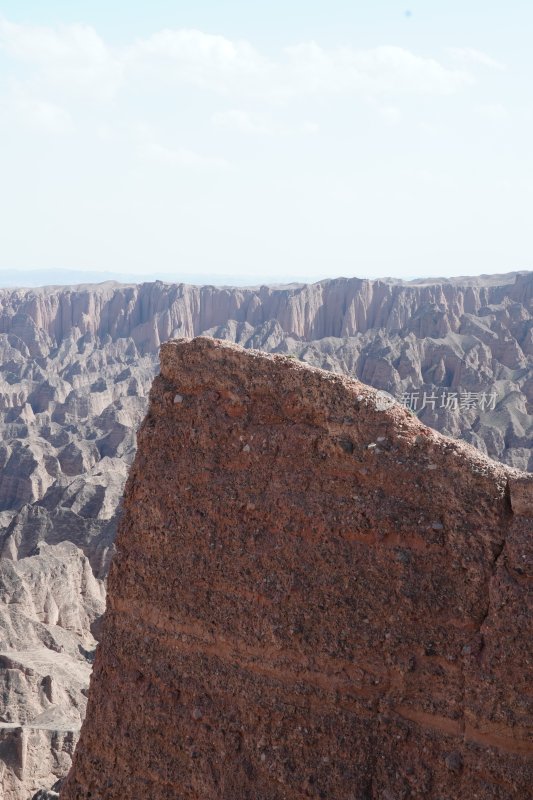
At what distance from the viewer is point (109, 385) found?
69750 mm

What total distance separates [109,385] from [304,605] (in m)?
64.9

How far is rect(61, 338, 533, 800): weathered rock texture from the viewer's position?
19.7 ft

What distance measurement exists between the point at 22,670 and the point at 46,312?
87560mm

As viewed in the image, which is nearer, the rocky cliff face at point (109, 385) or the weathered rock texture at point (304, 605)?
the weathered rock texture at point (304, 605)

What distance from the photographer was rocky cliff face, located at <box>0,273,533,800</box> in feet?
68.3

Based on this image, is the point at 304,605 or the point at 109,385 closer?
the point at 304,605

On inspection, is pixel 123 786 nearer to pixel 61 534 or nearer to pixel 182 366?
pixel 182 366

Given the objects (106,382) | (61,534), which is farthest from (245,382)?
(106,382)

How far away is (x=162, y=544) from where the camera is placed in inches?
297

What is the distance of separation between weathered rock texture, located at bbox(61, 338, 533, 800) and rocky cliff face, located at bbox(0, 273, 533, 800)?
31.5ft

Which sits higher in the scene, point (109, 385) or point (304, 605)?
point (304, 605)

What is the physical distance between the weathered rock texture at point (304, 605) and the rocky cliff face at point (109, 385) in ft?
31.5

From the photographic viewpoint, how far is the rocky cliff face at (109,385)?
68.3 ft

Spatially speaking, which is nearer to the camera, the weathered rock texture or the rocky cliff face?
the weathered rock texture
